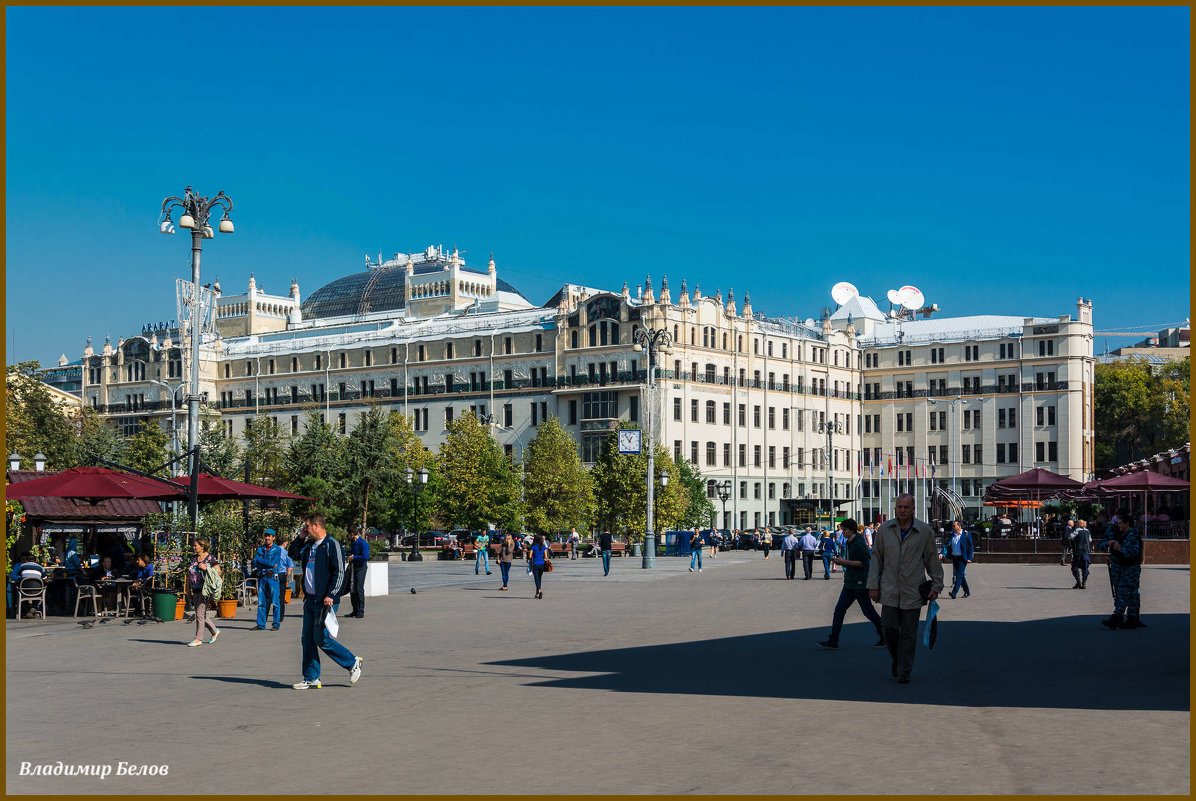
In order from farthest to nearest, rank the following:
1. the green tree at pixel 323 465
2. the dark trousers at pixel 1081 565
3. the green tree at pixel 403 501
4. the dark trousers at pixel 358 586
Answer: the green tree at pixel 403 501 → the green tree at pixel 323 465 → the dark trousers at pixel 1081 565 → the dark trousers at pixel 358 586

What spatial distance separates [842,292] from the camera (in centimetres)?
11706

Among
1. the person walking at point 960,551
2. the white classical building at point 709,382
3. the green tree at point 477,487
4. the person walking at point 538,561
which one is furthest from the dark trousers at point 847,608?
the white classical building at point 709,382

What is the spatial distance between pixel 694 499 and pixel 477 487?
56.3 ft

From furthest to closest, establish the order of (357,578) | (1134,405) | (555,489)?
(1134,405) → (555,489) → (357,578)

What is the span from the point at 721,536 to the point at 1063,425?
35616 millimetres

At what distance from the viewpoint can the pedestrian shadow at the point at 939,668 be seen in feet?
41.5

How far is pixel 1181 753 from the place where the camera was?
9.48 m

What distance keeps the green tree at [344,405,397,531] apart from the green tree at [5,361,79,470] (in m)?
12.3

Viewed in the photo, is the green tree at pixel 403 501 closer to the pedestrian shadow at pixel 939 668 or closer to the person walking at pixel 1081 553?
the person walking at pixel 1081 553

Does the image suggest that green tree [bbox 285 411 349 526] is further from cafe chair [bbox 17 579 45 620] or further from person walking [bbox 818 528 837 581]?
cafe chair [bbox 17 579 45 620]

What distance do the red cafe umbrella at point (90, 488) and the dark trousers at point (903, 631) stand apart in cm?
1566

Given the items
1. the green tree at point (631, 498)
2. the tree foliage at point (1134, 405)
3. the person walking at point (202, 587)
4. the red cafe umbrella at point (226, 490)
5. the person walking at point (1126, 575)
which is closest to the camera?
the person walking at point (202, 587)

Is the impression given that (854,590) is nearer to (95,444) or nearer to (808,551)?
(808,551)

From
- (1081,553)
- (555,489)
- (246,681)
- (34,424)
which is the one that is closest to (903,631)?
(246,681)
